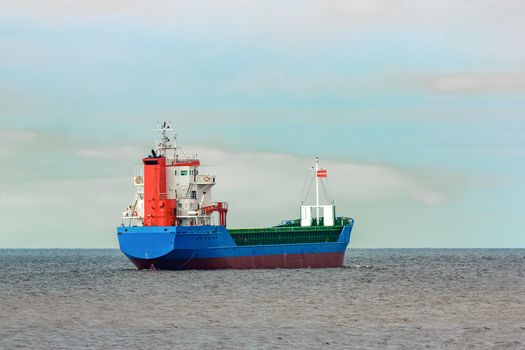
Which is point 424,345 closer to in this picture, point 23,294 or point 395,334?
point 395,334

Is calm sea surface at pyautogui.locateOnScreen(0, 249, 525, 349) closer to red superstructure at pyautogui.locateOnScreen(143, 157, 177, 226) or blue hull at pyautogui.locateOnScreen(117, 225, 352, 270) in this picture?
blue hull at pyautogui.locateOnScreen(117, 225, 352, 270)

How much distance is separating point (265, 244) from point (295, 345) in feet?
171

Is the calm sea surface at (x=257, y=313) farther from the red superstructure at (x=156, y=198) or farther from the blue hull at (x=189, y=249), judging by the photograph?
the red superstructure at (x=156, y=198)

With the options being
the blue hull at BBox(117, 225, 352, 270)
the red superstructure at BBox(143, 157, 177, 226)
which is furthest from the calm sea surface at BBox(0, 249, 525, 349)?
the red superstructure at BBox(143, 157, 177, 226)

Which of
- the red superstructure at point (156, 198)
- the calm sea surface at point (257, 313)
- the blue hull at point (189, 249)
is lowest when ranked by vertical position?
the calm sea surface at point (257, 313)

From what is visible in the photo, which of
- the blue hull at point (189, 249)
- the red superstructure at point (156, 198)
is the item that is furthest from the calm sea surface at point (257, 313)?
the red superstructure at point (156, 198)

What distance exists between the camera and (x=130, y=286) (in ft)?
229

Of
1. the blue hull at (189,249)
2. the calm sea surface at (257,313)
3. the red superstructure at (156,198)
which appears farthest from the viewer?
the red superstructure at (156,198)

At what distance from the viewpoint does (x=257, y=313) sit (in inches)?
2015

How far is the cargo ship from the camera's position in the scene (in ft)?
259

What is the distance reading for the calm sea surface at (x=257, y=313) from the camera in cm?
4019

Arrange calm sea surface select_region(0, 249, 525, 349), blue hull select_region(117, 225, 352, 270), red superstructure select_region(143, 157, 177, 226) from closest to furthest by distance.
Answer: calm sea surface select_region(0, 249, 525, 349)
blue hull select_region(117, 225, 352, 270)
red superstructure select_region(143, 157, 177, 226)

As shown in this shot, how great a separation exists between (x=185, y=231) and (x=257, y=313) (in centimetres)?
2847

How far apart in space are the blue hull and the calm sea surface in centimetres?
151
